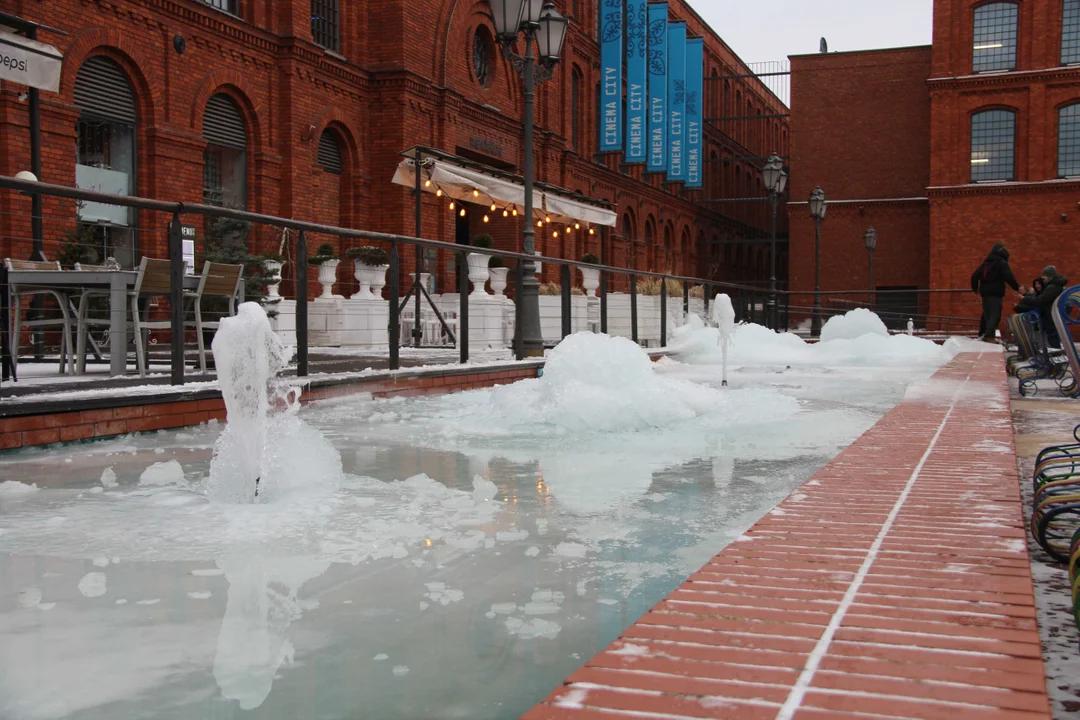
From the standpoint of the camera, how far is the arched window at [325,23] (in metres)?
20.0

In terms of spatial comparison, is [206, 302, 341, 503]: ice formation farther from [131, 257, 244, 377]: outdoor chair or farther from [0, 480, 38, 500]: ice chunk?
[131, 257, 244, 377]: outdoor chair

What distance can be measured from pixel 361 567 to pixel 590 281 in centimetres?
1187

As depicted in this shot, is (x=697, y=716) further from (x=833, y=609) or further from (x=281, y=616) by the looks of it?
(x=281, y=616)

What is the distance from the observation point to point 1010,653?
1.65 m

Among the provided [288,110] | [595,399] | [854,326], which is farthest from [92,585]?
[854,326]

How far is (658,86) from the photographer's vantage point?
34531mm

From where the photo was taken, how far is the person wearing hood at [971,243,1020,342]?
688 inches

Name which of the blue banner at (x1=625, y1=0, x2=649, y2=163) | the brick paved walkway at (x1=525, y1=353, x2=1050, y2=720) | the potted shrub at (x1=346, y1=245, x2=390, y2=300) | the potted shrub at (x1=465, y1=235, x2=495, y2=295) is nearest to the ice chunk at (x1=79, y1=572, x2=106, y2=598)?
the brick paved walkway at (x1=525, y1=353, x2=1050, y2=720)

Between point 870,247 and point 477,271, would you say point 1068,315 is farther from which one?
point 870,247

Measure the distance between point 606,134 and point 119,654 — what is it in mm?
31684

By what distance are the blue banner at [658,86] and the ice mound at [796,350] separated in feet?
64.8

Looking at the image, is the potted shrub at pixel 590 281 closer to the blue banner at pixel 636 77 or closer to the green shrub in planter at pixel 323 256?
the green shrub in planter at pixel 323 256

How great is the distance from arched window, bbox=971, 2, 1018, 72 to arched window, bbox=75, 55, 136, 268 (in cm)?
3152

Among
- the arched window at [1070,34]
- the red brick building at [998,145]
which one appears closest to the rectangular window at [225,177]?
the red brick building at [998,145]
